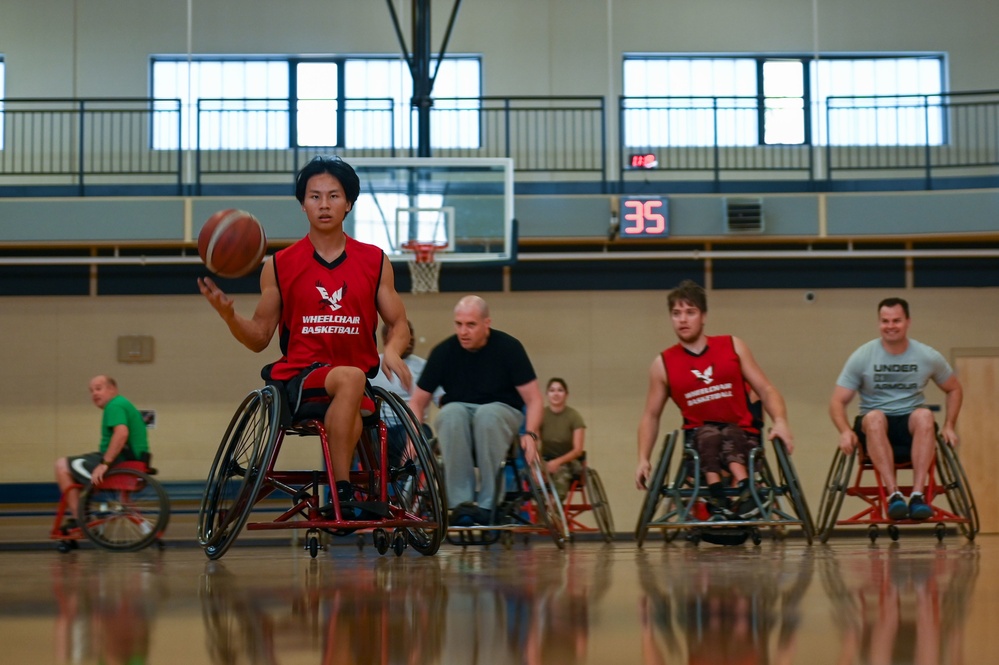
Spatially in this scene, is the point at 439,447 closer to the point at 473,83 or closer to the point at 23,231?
the point at 23,231

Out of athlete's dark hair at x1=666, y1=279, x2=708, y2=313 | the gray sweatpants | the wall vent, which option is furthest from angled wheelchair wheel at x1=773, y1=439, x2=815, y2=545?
the wall vent

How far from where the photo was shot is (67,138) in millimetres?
12375

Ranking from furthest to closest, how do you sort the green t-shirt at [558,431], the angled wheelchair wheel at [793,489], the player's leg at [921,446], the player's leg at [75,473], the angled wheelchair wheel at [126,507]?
the green t-shirt at [558,431]
the player's leg at [75,473]
the angled wheelchair wheel at [126,507]
the player's leg at [921,446]
the angled wheelchair wheel at [793,489]

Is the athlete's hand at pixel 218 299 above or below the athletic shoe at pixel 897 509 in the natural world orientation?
above

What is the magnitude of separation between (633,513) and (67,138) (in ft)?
22.0

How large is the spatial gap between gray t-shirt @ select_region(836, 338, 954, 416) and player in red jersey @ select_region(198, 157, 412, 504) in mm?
3180

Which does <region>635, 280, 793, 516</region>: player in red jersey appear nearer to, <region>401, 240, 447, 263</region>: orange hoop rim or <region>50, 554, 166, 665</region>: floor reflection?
<region>50, 554, 166, 665</region>: floor reflection

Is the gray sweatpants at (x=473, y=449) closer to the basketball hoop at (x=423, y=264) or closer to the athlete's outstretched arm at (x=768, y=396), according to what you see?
the athlete's outstretched arm at (x=768, y=396)

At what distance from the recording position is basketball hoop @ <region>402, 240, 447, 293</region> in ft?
30.8

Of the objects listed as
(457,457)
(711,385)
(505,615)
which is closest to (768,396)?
(711,385)

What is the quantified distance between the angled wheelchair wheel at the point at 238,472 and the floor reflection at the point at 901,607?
151cm

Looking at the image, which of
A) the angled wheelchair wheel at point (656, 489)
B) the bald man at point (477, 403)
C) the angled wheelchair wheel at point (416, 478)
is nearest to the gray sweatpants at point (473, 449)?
the bald man at point (477, 403)

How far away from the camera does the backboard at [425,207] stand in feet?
30.8

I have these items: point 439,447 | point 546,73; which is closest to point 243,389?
point 546,73
